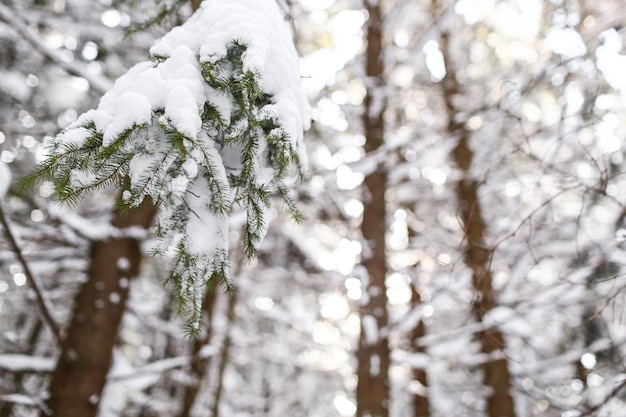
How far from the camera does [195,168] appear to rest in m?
1.40

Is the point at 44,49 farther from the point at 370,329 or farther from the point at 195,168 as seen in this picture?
the point at 370,329

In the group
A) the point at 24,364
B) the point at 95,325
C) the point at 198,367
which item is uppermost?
the point at 198,367

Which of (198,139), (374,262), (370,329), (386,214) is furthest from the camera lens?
(386,214)

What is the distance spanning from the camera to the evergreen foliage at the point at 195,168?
4.56 ft

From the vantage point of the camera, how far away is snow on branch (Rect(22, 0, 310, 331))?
1.39 metres

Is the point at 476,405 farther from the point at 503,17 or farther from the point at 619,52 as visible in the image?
the point at 619,52

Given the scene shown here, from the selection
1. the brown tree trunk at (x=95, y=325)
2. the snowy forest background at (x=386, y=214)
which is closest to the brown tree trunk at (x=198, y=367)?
the snowy forest background at (x=386, y=214)

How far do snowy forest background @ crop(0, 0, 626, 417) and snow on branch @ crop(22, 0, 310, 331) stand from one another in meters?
0.25

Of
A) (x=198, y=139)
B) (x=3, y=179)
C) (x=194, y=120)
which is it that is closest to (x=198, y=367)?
(x=3, y=179)

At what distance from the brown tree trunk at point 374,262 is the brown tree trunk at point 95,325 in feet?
7.17

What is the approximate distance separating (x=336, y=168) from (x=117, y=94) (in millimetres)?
2693

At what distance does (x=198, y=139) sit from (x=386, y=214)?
12.4ft

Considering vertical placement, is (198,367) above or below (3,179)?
below

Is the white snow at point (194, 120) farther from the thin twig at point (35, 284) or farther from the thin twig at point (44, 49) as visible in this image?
the thin twig at point (44, 49)
